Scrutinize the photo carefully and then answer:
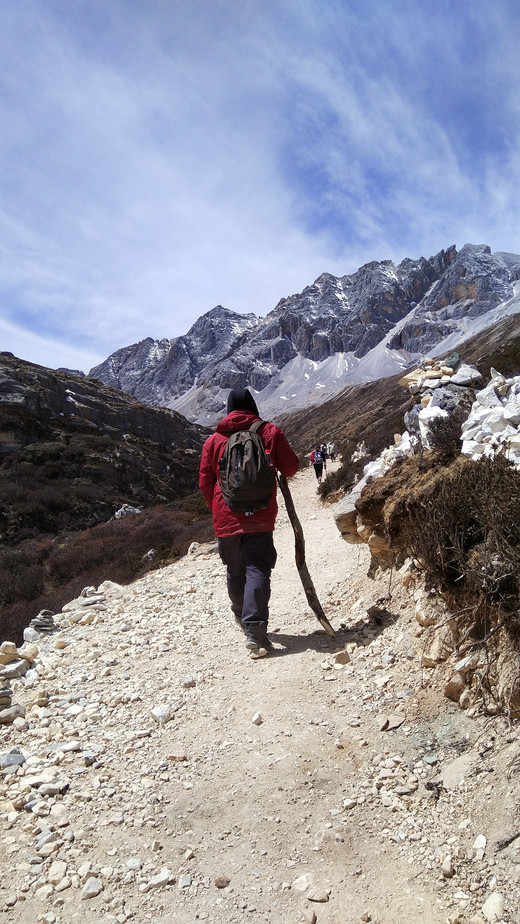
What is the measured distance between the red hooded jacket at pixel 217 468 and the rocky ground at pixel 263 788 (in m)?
1.07

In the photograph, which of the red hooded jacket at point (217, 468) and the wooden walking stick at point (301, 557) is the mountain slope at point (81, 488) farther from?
the wooden walking stick at point (301, 557)

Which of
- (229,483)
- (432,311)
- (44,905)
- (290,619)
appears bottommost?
(44,905)

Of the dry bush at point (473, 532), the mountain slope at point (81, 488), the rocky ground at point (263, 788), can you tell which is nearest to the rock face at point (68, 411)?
the mountain slope at point (81, 488)

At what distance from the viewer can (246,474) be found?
411 cm

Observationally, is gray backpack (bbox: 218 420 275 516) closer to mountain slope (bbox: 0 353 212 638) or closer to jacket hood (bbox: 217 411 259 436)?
jacket hood (bbox: 217 411 259 436)

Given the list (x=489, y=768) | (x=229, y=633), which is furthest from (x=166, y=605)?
(x=489, y=768)

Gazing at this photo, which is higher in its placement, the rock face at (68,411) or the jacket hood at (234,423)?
the rock face at (68,411)

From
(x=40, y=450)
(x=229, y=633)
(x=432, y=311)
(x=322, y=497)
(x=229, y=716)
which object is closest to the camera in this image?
(x=229, y=716)

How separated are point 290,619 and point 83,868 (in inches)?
121

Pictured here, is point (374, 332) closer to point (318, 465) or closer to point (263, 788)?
point (318, 465)

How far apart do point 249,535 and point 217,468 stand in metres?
0.66

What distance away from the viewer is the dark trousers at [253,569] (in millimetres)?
4223

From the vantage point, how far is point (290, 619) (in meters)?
5.09

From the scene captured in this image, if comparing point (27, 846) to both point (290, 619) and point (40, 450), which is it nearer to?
point (290, 619)
